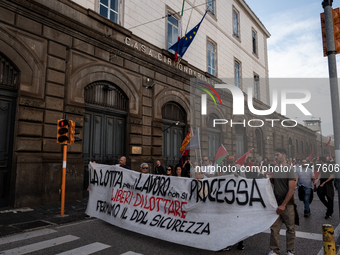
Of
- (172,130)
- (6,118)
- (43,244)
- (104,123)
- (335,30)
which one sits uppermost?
(335,30)

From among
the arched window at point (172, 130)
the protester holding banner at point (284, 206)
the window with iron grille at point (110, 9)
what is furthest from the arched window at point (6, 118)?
the arched window at point (172, 130)

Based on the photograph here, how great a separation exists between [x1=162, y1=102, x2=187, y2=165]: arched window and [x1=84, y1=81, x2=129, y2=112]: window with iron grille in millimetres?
3273

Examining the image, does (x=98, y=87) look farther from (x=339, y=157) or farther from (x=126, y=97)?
(x=339, y=157)

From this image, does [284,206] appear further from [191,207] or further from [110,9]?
[110,9]

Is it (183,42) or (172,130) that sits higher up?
(183,42)

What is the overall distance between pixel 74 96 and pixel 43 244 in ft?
20.5

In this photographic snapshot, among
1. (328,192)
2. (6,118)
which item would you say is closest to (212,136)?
(328,192)

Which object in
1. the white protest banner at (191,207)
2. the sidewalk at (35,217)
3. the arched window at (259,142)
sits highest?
the arched window at (259,142)

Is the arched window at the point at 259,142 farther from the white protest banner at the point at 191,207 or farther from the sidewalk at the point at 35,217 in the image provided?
the white protest banner at the point at 191,207

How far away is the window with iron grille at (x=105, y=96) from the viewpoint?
1150cm

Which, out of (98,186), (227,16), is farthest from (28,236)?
(227,16)

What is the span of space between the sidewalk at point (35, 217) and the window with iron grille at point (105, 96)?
4459 mm

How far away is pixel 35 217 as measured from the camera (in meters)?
7.55

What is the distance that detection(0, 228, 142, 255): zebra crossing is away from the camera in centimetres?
496
